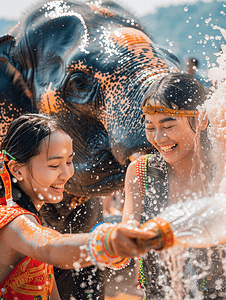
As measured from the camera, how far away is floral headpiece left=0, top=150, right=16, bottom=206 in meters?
1.16

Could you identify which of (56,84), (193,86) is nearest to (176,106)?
(193,86)

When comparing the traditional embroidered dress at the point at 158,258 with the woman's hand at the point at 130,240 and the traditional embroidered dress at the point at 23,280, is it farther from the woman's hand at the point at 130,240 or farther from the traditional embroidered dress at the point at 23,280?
the woman's hand at the point at 130,240

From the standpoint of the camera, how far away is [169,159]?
55.6 inches

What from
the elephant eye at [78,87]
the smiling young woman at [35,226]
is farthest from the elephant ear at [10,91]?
the smiling young woman at [35,226]

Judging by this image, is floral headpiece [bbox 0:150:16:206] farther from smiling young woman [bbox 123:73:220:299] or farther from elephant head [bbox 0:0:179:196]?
elephant head [bbox 0:0:179:196]

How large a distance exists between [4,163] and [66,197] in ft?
3.83

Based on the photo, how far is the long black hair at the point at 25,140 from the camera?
3.94 ft

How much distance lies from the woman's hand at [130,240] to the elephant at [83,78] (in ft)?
3.06

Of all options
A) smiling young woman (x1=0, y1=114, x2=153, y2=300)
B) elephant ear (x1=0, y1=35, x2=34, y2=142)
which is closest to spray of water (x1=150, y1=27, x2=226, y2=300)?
smiling young woman (x1=0, y1=114, x2=153, y2=300)

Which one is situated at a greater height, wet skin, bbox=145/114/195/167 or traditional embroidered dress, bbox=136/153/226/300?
wet skin, bbox=145/114/195/167

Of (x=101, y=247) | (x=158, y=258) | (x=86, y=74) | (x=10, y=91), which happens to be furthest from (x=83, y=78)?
(x=101, y=247)

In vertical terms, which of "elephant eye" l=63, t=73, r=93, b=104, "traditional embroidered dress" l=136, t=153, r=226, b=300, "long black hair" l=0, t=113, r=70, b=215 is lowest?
"traditional embroidered dress" l=136, t=153, r=226, b=300

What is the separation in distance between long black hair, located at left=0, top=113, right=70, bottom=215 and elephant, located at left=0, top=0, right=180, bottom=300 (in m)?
0.57

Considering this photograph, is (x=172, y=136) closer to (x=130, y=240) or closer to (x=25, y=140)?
(x=25, y=140)
